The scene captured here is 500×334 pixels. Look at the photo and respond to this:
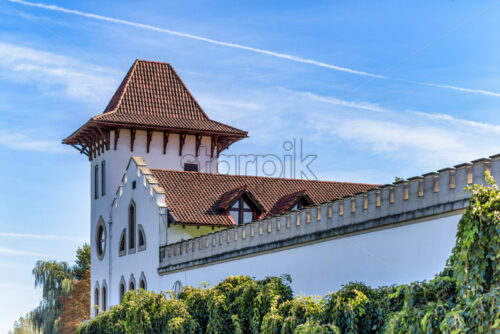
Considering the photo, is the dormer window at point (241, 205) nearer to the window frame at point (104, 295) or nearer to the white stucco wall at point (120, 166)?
the white stucco wall at point (120, 166)

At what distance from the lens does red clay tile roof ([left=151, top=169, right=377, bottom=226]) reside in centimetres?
4045

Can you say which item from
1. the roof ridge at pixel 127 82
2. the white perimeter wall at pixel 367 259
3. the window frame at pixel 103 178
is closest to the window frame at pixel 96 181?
the window frame at pixel 103 178

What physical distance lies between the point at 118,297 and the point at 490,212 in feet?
113

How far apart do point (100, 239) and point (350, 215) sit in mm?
27253

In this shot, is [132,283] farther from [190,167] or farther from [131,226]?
[190,167]

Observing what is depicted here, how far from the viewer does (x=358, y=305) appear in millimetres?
20812

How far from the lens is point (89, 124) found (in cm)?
4875

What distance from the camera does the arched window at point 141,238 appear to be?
1664 inches

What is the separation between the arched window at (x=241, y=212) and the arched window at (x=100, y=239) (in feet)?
34.7

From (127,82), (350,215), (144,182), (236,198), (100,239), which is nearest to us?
(350,215)

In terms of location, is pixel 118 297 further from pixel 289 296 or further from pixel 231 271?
pixel 289 296

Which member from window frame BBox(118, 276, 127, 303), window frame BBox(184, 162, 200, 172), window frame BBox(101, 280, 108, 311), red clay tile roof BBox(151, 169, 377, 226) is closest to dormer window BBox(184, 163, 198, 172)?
window frame BBox(184, 162, 200, 172)

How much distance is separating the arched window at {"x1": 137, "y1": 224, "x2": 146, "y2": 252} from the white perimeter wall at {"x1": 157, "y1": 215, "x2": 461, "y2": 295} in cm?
1131

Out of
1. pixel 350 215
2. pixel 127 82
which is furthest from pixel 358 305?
pixel 127 82
